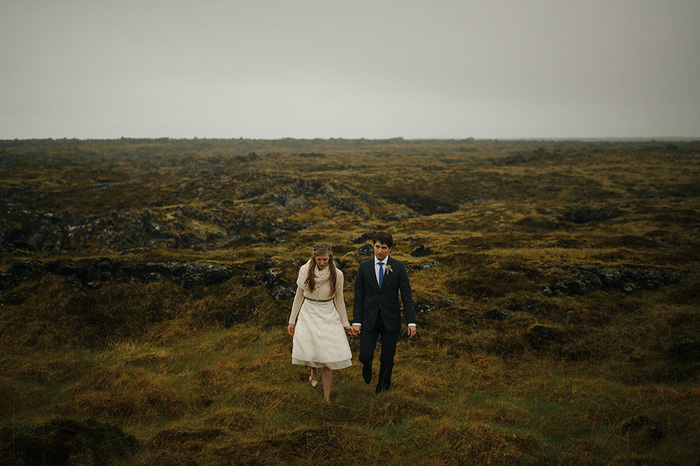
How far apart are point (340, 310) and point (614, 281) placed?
12712mm

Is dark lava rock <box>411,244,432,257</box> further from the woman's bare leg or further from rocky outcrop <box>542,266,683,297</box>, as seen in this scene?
the woman's bare leg

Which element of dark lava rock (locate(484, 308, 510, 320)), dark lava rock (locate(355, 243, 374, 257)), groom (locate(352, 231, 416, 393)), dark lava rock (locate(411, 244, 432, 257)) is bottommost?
dark lava rock (locate(484, 308, 510, 320))

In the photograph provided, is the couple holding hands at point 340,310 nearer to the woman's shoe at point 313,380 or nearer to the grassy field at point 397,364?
the woman's shoe at point 313,380

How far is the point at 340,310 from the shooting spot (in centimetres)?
680

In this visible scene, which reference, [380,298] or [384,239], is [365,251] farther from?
[384,239]

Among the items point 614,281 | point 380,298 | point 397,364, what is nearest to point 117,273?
point 397,364

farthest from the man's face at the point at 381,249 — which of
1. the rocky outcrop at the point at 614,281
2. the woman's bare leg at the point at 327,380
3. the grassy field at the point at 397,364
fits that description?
the rocky outcrop at the point at 614,281

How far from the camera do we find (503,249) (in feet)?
66.1

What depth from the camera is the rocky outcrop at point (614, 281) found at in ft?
42.3

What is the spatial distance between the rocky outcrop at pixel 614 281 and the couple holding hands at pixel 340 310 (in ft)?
30.2

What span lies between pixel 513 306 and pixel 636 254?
1054cm

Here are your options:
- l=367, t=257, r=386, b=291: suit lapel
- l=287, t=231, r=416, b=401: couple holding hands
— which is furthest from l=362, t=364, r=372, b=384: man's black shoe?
l=367, t=257, r=386, b=291: suit lapel

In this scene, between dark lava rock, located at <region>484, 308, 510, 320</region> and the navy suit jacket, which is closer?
the navy suit jacket

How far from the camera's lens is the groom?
21.9ft
